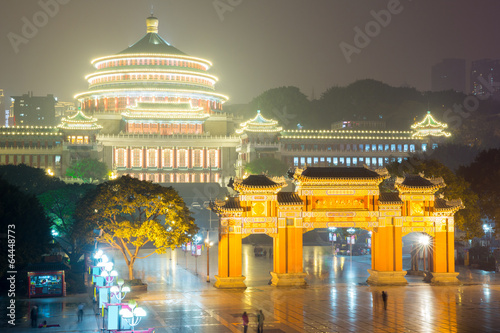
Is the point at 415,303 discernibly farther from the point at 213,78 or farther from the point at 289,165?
the point at 213,78

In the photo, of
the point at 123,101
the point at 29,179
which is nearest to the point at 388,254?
the point at 29,179

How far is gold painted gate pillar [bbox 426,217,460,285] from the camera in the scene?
53.7 m

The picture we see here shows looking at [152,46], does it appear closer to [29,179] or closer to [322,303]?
[29,179]


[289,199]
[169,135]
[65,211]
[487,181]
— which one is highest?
→ [169,135]

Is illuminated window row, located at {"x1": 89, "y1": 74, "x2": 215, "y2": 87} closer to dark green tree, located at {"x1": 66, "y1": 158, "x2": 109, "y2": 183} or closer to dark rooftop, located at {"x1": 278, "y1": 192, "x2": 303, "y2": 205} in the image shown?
dark green tree, located at {"x1": 66, "y1": 158, "x2": 109, "y2": 183}

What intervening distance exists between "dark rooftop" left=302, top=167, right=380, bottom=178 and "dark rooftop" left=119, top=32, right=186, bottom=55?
9917 centimetres

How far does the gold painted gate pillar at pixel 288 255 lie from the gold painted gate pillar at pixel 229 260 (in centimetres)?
281

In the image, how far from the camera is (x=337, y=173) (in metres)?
53.8

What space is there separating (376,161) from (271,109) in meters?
38.2

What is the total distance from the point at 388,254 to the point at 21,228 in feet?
85.1

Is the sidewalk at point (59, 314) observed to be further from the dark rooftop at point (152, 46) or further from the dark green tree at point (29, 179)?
the dark rooftop at point (152, 46)

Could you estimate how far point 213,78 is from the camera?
152 m

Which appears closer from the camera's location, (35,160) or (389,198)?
(389,198)

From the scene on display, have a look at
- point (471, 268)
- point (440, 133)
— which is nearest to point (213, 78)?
point (440, 133)
